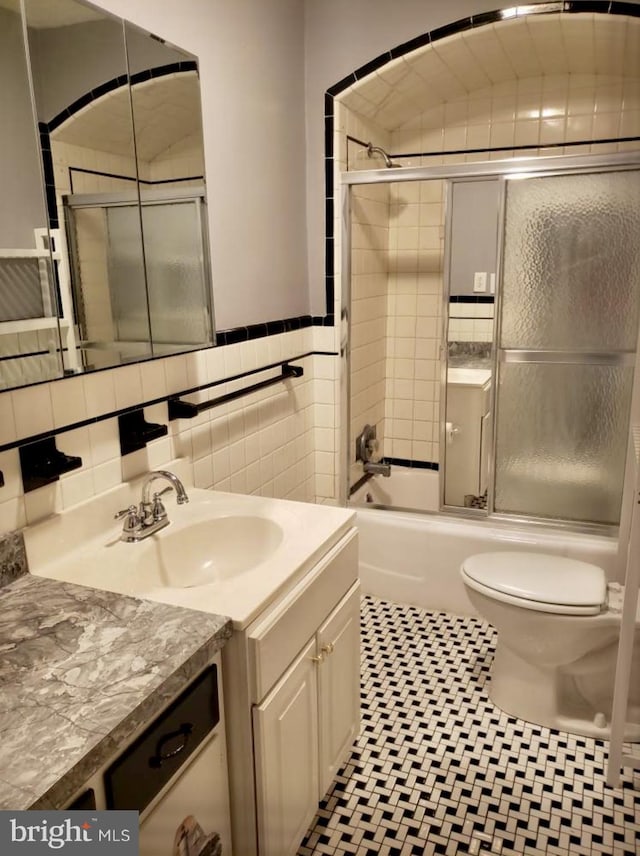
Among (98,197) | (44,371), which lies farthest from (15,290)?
(98,197)

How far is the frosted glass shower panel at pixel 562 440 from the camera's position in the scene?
2.49 meters

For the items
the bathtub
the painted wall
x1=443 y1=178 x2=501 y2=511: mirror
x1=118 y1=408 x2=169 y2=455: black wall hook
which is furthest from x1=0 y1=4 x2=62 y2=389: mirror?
the bathtub

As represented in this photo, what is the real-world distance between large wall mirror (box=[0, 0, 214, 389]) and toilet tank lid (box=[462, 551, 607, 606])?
1171mm

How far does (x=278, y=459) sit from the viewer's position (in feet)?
8.50

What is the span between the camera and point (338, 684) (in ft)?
5.59

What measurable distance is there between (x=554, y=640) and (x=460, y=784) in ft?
1.66

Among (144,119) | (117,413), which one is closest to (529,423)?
(117,413)

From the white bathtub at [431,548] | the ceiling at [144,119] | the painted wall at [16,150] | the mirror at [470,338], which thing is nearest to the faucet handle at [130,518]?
the painted wall at [16,150]

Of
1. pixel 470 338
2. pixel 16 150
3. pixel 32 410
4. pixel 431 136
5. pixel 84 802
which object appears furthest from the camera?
pixel 431 136

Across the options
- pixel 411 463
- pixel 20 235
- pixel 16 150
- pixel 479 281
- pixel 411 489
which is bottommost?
pixel 411 489

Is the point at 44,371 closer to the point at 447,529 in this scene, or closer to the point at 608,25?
the point at 447,529

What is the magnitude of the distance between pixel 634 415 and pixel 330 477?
1.29m

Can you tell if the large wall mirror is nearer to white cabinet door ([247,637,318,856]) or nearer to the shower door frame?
white cabinet door ([247,637,318,856])

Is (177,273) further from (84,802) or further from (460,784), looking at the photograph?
(460,784)
